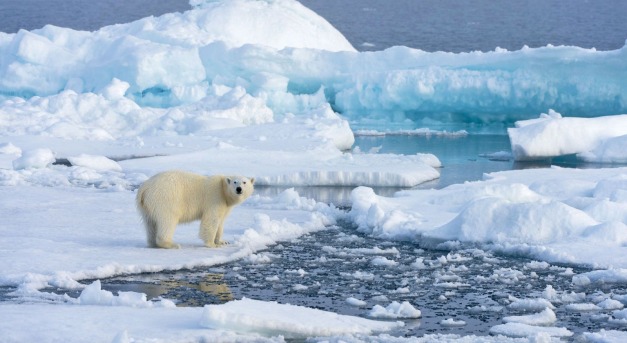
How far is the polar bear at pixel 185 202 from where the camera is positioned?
26.3 feet

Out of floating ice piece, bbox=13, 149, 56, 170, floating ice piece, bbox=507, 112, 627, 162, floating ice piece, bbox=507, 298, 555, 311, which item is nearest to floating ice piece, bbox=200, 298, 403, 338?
floating ice piece, bbox=507, 298, 555, 311

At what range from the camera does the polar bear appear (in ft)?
26.3

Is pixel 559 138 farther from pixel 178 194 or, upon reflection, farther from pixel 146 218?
pixel 146 218

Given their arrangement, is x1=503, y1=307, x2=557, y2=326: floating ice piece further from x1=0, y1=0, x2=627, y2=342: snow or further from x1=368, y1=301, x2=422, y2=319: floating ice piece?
x1=368, y1=301, x2=422, y2=319: floating ice piece

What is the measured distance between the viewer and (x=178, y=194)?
8.10 m

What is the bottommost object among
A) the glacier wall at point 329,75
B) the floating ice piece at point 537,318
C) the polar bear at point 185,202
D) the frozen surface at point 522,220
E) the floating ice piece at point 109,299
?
the floating ice piece at point 537,318

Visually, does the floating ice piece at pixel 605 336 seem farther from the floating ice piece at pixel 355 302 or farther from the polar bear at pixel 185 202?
the polar bear at pixel 185 202

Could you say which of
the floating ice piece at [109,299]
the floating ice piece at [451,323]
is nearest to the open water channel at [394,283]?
the floating ice piece at [451,323]

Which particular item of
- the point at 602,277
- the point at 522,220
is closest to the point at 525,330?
the point at 602,277

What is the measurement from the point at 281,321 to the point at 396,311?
952 mm

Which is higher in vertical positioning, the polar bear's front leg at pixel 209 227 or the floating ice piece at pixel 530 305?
the polar bear's front leg at pixel 209 227

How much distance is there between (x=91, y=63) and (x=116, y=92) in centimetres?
225

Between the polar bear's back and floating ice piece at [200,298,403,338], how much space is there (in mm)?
2032

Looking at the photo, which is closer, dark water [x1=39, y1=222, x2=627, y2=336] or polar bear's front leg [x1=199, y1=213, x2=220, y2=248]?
dark water [x1=39, y1=222, x2=627, y2=336]
